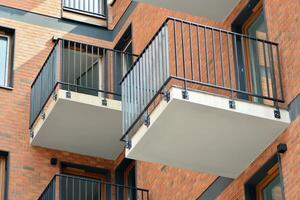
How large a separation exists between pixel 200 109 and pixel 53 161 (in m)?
6.40

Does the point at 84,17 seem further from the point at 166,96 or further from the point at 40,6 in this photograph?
the point at 166,96

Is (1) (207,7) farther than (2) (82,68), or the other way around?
(2) (82,68)

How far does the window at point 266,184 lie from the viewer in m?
13.4

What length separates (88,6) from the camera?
21.5 metres

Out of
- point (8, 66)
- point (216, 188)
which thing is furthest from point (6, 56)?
point (216, 188)

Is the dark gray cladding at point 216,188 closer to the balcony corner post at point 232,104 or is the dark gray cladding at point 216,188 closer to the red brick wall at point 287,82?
A: the red brick wall at point 287,82

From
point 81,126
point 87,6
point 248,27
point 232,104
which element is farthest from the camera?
point 87,6

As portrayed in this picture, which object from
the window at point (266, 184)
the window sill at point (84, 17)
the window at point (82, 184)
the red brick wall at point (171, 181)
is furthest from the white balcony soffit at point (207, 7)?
the window sill at point (84, 17)

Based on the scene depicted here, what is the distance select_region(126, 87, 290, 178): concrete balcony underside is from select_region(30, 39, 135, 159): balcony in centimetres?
355

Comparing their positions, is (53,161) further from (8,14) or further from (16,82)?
(8,14)

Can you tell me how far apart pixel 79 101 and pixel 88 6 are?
4663 mm

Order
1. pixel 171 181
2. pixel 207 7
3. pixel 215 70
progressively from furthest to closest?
pixel 171 181 < pixel 207 7 < pixel 215 70

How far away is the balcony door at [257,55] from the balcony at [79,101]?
11.6ft

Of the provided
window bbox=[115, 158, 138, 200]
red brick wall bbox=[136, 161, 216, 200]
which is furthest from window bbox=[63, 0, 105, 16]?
red brick wall bbox=[136, 161, 216, 200]
